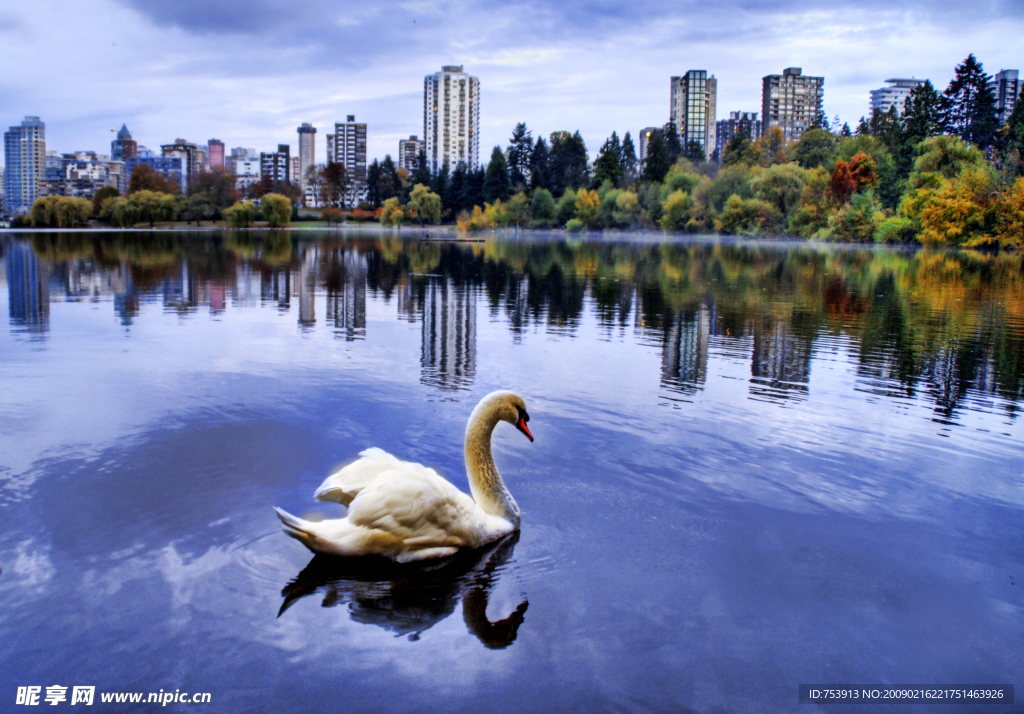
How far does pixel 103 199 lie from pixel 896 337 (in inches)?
4987

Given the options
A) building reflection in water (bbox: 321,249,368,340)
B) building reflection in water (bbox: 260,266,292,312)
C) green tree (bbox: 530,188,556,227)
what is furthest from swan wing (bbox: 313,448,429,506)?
green tree (bbox: 530,188,556,227)

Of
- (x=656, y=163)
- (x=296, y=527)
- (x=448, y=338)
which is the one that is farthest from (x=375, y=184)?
(x=296, y=527)

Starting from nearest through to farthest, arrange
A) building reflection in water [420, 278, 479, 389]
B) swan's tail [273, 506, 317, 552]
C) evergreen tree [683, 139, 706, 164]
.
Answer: swan's tail [273, 506, 317, 552] → building reflection in water [420, 278, 479, 389] → evergreen tree [683, 139, 706, 164]

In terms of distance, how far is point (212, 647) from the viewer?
4.03m

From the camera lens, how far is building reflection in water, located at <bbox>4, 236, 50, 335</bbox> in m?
15.5

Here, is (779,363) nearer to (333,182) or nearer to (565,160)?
(565,160)

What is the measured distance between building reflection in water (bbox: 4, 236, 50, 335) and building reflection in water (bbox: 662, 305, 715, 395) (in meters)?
11.2

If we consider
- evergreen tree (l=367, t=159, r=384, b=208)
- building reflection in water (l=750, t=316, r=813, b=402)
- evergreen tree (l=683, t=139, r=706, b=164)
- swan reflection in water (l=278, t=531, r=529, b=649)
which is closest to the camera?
swan reflection in water (l=278, t=531, r=529, b=649)

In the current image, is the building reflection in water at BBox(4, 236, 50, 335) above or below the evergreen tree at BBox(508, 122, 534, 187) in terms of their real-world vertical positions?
below

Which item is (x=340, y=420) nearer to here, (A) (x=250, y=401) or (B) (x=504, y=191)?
(A) (x=250, y=401)

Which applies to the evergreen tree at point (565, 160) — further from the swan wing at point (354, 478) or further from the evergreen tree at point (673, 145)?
the swan wing at point (354, 478)

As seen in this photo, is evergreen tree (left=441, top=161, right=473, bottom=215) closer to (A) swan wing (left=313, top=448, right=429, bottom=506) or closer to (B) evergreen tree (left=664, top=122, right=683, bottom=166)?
(B) evergreen tree (left=664, top=122, right=683, bottom=166)

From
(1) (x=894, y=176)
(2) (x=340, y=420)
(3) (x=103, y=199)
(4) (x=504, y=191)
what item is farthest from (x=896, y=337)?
(3) (x=103, y=199)

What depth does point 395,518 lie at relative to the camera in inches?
188
